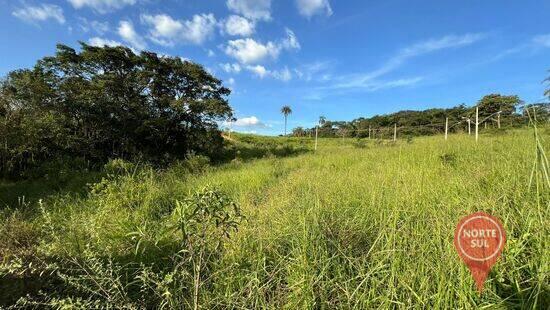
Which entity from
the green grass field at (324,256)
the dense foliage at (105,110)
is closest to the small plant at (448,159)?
the green grass field at (324,256)

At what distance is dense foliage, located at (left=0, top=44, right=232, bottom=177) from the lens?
17.5 meters

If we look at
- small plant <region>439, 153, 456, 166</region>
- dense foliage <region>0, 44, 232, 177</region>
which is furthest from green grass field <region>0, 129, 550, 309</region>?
dense foliage <region>0, 44, 232, 177</region>

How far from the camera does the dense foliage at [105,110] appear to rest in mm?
17531

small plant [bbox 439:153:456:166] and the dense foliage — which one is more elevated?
the dense foliage

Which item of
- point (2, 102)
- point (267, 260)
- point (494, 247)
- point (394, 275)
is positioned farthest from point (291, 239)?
point (2, 102)

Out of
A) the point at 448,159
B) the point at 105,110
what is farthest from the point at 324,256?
the point at 105,110

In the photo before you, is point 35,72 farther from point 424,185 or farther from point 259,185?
point 424,185

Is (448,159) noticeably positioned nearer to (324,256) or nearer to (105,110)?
(324,256)

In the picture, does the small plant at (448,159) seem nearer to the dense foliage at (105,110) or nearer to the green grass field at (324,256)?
the green grass field at (324,256)

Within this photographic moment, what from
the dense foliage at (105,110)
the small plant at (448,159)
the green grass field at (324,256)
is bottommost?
the green grass field at (324,256)

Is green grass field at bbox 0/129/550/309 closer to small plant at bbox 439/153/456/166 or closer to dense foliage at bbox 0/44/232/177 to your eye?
small plant at bbox 439/153/456/166

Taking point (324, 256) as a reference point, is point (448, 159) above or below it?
above

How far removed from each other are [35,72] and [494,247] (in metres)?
23.4

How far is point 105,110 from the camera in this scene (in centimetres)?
1988
